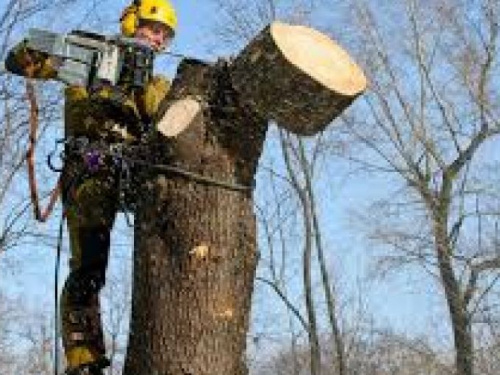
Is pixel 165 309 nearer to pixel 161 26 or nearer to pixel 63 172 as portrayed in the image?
pixel 63 172

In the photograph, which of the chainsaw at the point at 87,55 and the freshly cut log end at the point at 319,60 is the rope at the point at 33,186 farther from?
the freshly cut log end at the point at 319,60

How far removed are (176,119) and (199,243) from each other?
0.44 m

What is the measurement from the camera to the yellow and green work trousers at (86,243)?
3.56 metres

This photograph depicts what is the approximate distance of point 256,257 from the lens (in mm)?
3189

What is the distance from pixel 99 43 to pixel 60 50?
152 mm

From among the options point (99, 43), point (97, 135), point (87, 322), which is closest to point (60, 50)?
point (99, 43)

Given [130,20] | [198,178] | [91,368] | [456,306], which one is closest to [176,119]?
[198,178]

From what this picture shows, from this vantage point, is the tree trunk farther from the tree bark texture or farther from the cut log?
the tree bark texture

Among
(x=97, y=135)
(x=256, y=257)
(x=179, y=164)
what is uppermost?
(x=97, y=135)

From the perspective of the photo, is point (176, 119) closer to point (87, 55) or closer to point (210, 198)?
point (210, 198)

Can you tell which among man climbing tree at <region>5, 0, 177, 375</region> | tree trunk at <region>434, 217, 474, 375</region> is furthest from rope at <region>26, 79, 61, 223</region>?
tree trunk at <region>434, 217, 474, 375</region>

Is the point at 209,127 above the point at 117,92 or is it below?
below

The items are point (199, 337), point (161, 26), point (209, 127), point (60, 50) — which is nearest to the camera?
point (199, 337)

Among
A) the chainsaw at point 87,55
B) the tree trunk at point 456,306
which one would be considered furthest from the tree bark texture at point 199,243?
the tree trunk at point 456,306
